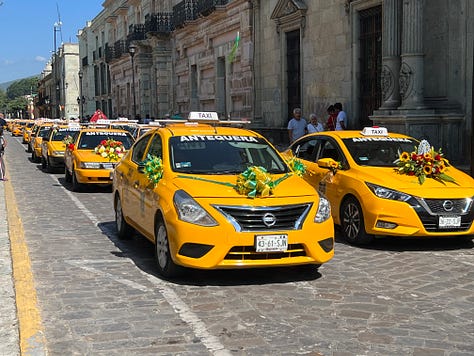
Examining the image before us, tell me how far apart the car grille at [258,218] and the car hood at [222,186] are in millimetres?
219

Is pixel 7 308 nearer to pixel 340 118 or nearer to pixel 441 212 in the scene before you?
pixel 441 212

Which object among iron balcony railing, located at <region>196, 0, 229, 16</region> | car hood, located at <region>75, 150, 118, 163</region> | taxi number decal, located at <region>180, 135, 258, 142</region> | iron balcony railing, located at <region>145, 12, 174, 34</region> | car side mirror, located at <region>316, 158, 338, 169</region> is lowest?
car hood, located at <region>75, 150, 118, 163</region>

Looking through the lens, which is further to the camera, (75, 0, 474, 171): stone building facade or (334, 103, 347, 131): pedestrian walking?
(334, 103, 347, 131): pedestrian walking

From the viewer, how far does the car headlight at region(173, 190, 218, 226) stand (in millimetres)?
6145

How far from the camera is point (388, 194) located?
8.12 m

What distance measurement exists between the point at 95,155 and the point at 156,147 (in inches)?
300

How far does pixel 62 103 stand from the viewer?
86.6 meters

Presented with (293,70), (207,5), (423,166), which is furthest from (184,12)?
(423,166)

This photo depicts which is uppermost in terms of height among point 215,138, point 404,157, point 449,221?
point 215,138

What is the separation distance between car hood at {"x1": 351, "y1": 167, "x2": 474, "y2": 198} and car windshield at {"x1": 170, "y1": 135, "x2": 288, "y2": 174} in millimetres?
1473

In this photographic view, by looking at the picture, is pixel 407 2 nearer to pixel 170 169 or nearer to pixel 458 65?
pixel 458 65

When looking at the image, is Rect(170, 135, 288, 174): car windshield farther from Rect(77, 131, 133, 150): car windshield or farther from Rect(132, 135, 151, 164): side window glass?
Rect(77, 131, 133, 150): car windshield

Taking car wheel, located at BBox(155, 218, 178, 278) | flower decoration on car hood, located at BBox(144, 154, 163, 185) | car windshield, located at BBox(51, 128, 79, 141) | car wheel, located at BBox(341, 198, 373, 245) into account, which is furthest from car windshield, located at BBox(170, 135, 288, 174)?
car windshield, located at BBox(51, 128, 79, 141)

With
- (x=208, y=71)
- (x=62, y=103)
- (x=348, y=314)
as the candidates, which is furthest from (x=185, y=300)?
(x=62, y=103)
